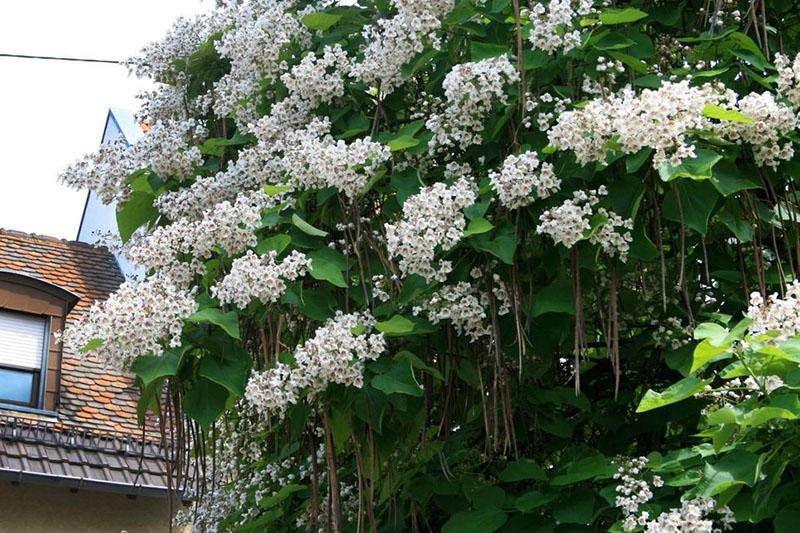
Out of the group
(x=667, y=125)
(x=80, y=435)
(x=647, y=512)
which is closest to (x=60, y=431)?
(x=80, y=435)

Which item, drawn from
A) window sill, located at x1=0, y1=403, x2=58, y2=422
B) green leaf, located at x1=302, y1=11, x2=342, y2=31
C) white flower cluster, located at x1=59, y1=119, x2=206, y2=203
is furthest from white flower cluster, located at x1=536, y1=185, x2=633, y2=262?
window sill, located at x1=0, y1=403, x2=58, y2=422

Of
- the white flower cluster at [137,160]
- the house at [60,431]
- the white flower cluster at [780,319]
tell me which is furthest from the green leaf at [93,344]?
the house at [60,431]

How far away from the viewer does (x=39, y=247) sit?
30.7 feet

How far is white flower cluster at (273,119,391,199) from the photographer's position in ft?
11.0

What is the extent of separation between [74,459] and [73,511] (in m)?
0.41

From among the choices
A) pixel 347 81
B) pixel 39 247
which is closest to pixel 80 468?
pixel 39 247

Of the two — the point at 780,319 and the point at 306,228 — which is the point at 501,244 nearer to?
the point at 306,228

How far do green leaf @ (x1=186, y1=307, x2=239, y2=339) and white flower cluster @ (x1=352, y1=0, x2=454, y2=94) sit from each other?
2.99ft

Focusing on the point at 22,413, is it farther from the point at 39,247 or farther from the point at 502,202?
the point at 502,202

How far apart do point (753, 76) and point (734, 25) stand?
25 cm

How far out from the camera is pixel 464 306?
3.21 meters

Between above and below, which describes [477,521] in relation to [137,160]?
below

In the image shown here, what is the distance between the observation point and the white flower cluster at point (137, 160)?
3943 mm

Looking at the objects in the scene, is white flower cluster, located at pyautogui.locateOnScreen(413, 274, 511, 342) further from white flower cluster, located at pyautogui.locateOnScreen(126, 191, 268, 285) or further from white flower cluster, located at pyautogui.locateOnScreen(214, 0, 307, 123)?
white flower cluster, located at pyautogui.locateOnScreen(214, 0, 307, 123)
